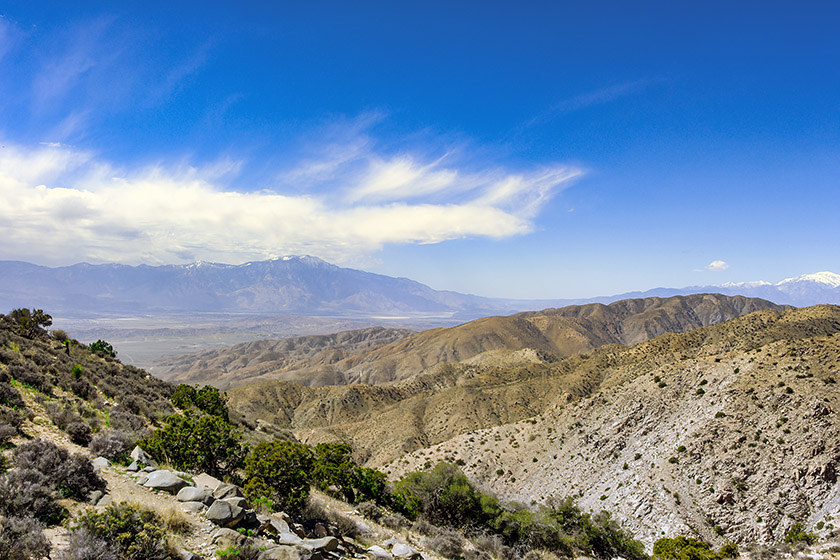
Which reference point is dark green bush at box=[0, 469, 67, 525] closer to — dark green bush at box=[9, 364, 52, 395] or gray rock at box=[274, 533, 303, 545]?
gray rock at box=[274, 533, 303, 545]

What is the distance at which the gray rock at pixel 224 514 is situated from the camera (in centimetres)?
872

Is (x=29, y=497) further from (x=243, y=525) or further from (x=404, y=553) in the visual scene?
(x=404, y=553)

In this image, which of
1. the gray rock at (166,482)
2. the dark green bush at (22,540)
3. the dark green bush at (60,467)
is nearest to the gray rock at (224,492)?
the gray rock at (166,482)

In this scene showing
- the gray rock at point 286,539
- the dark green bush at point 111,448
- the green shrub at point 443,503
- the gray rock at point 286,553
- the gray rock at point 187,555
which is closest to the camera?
the gray rock at point 187,555

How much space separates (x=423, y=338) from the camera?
183125 millimetres

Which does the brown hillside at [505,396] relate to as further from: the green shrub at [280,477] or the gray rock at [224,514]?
the gray rock at [224,514]

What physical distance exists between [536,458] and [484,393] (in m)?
29.4

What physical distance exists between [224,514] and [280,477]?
13.6 feet

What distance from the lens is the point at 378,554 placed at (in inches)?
436

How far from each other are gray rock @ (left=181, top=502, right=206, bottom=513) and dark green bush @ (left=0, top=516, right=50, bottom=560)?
281cm

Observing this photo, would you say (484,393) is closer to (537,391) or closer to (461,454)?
(537,391)

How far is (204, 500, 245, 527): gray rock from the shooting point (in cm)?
872

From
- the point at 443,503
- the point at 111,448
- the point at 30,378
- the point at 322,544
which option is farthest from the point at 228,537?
the point at 30,378

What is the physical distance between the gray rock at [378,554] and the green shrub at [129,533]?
5573mm
